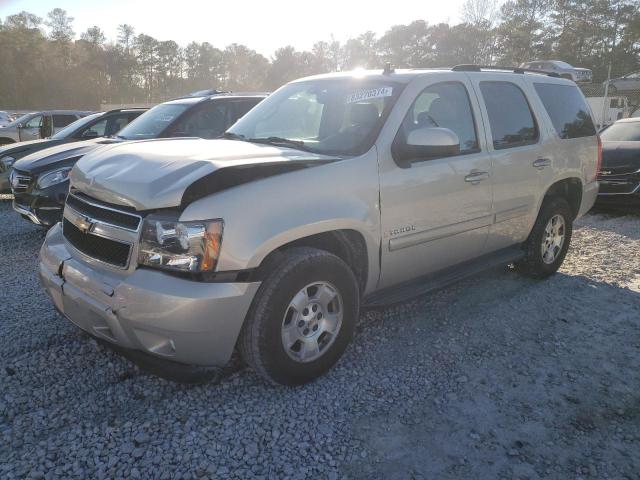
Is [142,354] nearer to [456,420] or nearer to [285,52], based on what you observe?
[456,420]

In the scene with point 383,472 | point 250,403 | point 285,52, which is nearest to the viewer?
point 383,472

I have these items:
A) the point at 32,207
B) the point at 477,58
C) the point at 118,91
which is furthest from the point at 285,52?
the point at 32,207

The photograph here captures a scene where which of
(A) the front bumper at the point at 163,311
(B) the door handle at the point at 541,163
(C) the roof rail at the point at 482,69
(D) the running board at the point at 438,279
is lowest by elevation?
(D) the running board at the point at 438,279

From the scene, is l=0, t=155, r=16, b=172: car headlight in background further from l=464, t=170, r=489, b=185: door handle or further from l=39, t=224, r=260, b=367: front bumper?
l=464, t=170, r=489, b=185: door handle

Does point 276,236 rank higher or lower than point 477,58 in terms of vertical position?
lower

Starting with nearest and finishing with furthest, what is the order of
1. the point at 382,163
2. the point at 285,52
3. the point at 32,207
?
the point at 382,163 < the point at 32,207 < the point at 285,52

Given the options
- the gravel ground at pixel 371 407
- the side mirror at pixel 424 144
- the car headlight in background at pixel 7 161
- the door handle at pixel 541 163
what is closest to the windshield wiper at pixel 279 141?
the side mirror at pixel 424 144

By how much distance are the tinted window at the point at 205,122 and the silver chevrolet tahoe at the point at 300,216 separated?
8.74 feet

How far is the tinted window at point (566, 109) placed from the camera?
4.76 meters

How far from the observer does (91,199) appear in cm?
295

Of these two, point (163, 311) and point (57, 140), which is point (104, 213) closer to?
point (163, 311)

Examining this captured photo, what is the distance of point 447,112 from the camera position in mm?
3814

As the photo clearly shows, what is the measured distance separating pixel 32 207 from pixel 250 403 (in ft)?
15.0

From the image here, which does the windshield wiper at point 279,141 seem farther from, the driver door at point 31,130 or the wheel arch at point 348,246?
the driver door at point 31,130
